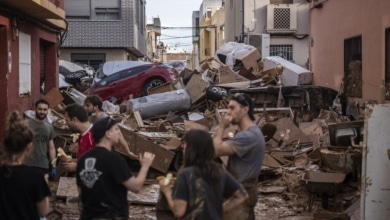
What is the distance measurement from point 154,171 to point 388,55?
238 inches

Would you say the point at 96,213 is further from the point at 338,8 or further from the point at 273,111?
the point at 338,8

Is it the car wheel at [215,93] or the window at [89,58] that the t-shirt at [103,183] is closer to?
the car wheel at [215,93]

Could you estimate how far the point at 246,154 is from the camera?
588cm

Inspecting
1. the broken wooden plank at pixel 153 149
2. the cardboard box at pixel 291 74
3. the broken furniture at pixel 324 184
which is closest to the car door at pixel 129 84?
the cardboard box at pixel 291 74

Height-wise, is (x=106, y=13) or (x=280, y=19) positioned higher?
(x=106, y=13)

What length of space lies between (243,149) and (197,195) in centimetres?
120

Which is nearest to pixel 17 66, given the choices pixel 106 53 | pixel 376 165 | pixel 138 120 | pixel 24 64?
pixel 24 64

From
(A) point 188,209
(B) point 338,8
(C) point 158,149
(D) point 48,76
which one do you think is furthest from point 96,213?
(B) point 338,8

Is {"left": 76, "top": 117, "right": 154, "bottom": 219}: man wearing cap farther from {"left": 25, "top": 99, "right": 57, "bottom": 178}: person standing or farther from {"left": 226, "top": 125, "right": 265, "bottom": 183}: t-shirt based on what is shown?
{"left": 25, "top": 99, "right": 57, "bottom": 178}: person standing

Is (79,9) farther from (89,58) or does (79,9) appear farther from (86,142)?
(86,142)

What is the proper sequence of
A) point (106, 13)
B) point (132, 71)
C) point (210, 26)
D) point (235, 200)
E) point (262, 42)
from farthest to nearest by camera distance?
point (210, 26) → point (106, 13) → point (262, 42) → point (132, 71) → point (235, 200)

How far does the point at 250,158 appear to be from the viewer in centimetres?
592

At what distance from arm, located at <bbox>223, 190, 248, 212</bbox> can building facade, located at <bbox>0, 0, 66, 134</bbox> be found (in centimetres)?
829

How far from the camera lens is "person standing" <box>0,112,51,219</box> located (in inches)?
187
